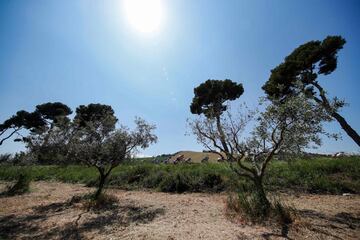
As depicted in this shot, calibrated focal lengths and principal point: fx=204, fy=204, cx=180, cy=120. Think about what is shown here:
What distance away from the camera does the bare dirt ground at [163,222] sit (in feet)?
16.6

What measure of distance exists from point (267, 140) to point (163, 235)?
4.46 m

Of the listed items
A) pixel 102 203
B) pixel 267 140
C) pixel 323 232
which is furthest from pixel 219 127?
pixel 102 203

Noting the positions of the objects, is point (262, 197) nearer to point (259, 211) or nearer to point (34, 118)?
point (259, 211)

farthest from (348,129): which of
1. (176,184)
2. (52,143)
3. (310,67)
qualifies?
(52,143)

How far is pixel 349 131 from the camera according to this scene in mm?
12336

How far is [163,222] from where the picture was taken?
246 inches

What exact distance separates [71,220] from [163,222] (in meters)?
3.26

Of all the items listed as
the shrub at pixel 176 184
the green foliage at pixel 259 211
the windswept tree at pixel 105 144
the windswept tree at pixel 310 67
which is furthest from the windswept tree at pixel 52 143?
the windswept tree at pixel 310 67

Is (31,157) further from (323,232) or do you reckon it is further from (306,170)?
(306,170)

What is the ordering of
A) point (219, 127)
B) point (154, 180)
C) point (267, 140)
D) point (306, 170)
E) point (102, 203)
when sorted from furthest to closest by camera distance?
point (154, 180), point (306, 170), point (102, 203), point (219, 127), point (267, 140)

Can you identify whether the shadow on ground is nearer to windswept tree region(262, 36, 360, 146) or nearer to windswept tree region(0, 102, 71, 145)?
windswept tree region(262, 36, 360, 146)

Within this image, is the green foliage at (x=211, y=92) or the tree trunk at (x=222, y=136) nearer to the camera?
the tree trunk at (x=222, y=136)

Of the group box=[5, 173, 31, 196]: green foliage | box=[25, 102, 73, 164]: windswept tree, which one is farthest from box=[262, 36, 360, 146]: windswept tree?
box=[5, 173, 31, 196]: green foliage

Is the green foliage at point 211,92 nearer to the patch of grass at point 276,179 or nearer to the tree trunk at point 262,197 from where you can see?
the patch of grass at point 276,179
